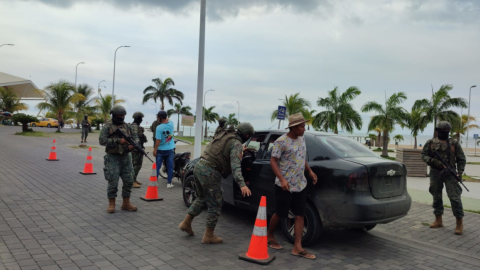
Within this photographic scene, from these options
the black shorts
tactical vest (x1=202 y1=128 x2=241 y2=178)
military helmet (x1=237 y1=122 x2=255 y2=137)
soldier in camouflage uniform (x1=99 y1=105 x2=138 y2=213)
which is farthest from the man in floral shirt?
soldier in camouflage uniform (x1=99 y1=105 x2=138 y2=213)

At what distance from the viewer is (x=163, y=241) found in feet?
16.6

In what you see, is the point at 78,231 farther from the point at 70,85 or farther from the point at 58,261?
the point at 70,85

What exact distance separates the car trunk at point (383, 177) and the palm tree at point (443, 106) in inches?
1066

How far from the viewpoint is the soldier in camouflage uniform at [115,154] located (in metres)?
6.30

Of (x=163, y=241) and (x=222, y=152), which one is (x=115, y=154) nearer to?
(x=163, y=241)

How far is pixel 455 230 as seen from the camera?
608cm

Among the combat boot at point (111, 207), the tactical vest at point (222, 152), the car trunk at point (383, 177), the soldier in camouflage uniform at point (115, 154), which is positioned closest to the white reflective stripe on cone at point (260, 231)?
the tactical vest at point (222, 152)

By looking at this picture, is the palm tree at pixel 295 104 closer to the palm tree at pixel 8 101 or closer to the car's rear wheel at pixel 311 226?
the car's rear wheel at pixel 311 226

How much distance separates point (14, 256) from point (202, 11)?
8650mm

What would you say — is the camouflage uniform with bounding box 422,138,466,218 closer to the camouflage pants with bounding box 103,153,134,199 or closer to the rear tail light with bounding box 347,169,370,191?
the rear tail light with bounding box 347,169,370,191

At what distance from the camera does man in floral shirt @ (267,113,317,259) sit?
4590mm

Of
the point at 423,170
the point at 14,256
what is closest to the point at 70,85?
the point at 423,170

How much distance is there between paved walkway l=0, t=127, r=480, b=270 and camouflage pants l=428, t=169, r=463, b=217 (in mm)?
395

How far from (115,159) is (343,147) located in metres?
3.85
